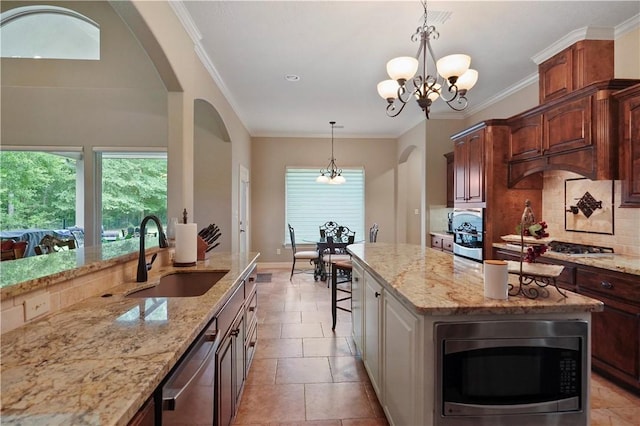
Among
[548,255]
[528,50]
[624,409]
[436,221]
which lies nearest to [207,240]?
[548,255]

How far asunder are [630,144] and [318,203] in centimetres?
538

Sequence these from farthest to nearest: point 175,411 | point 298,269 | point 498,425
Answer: point 298,269 → point 498,425 → point 175,411

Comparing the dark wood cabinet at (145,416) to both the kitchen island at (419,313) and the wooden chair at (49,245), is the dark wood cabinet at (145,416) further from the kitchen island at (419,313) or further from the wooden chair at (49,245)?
the wooden chair at (49,245)

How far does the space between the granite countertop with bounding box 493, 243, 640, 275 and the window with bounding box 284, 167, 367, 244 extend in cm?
461

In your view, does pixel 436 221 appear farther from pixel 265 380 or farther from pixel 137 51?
pixel 137 51

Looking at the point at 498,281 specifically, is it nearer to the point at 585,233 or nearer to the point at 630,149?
the point at 630,149

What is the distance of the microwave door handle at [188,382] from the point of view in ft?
3.02

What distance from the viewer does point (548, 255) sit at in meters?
2.90

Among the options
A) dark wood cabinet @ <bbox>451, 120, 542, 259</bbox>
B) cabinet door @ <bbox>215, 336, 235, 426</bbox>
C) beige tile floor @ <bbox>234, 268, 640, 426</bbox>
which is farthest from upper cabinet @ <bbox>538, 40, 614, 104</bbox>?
cabinet door @ <bbox>215, 336, 235, 426</bbox>

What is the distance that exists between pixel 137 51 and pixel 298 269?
4.73m

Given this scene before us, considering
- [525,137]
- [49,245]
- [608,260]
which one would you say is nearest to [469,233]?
[525,137]

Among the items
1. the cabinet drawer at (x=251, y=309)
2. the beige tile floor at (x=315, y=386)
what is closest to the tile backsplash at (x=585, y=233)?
the beige tile floor at (x=315, y=386)

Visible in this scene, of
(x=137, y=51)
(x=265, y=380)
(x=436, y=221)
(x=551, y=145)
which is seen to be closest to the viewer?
(x=265, y=380)

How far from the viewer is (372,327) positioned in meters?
2.26
